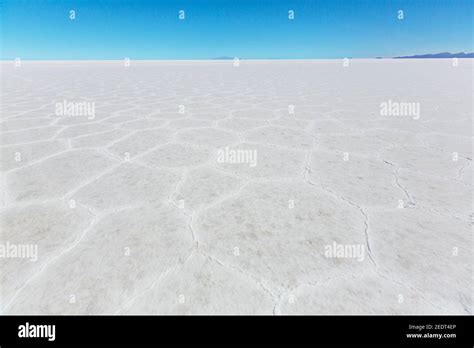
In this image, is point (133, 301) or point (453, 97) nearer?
point (133, 301)

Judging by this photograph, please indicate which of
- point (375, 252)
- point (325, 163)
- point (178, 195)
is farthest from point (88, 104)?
point (375, 252)

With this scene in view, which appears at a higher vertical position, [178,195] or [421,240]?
[178,195]
